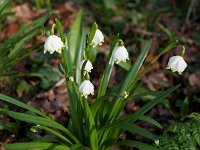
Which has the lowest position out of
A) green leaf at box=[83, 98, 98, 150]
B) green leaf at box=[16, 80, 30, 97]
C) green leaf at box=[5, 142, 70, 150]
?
green leaf at box=[5, 142, 70, 150]

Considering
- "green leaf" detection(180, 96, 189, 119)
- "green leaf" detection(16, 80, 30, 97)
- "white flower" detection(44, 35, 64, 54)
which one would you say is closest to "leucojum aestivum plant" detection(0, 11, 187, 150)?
"white flower" detection(44, 35, 64, 54)

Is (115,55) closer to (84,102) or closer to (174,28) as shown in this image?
(84,102)

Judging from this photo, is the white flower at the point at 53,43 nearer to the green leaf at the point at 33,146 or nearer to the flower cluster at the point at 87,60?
the flower cluster at the point at 87,60

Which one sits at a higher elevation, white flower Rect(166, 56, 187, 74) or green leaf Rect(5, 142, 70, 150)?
white flower Rect(166, 56, 187, 74)

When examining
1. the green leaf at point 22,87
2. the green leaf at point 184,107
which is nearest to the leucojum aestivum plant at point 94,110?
the green leaf at point 184,107

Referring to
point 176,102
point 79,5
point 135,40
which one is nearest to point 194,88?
point 176,102

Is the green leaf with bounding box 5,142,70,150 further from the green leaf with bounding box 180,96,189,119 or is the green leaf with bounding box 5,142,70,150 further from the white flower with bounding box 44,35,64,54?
the green leaf with bounding box 180,96,189,119

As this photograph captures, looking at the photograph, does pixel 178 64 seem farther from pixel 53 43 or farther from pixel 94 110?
pixel 53 43

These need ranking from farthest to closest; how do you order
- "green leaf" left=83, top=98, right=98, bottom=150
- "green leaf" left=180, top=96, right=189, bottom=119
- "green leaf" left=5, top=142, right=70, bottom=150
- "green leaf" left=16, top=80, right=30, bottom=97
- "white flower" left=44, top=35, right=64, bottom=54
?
1. "green leaf" left=16, top=80, right=30, bottom=97
2. "green leaf" left=180, top=96, right=189, bottom=119
3. "green leaf" left=83, top=98, right=98, bottom=150
4. "green leaf" left=5, top=142, right=70, bottom=150
5. "white flower" left=44, top=35, right=64, bottom=54

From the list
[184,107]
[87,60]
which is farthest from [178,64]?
[184,107]

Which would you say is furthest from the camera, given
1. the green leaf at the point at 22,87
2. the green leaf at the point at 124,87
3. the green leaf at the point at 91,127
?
the green leaf at the point at 22,87

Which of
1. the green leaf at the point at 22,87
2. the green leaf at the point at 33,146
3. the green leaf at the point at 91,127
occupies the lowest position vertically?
the green leaf at the point at 33,146

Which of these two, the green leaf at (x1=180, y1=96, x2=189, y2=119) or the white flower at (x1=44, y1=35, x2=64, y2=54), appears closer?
the white flower at (x1=44, y1=35, x2=64, y2=54)
